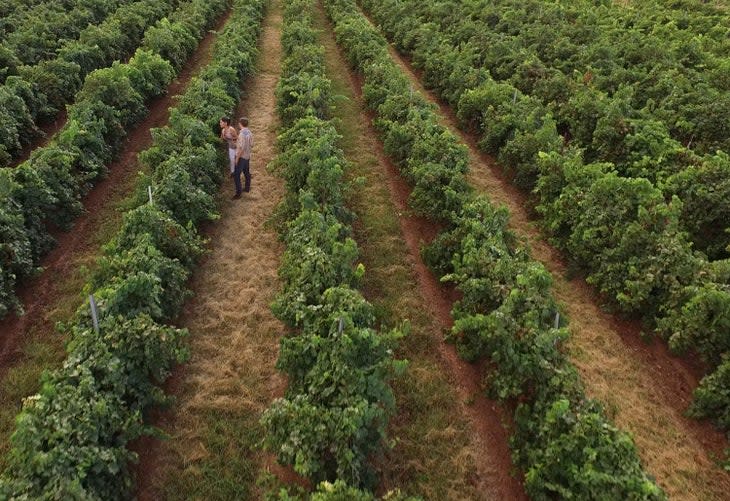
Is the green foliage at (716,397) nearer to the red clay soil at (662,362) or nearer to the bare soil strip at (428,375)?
the red clay soil at (662,362)

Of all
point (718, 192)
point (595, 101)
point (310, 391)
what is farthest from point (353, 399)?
point (595, 101)

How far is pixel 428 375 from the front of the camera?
9.27 metres

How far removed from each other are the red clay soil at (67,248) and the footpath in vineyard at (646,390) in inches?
371

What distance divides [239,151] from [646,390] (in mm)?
9564

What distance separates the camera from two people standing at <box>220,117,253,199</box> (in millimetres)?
12805

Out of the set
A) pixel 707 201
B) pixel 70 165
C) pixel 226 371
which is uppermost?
pixel 707 201

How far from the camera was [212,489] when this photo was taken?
7.34 metres

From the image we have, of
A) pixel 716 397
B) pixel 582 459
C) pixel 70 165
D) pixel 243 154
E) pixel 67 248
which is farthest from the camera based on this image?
pixel 243 154

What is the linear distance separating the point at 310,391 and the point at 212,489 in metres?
1.85

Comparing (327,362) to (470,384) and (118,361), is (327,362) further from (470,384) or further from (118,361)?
(470,384)

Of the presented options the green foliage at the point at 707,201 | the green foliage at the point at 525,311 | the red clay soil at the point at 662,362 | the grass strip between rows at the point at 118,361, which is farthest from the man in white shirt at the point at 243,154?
the green foliage at the point at 707,201

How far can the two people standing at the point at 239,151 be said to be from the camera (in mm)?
12805

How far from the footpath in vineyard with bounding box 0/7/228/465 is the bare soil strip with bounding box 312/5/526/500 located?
18.1 feet

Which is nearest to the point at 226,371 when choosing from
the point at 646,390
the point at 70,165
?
the point at 70,165
